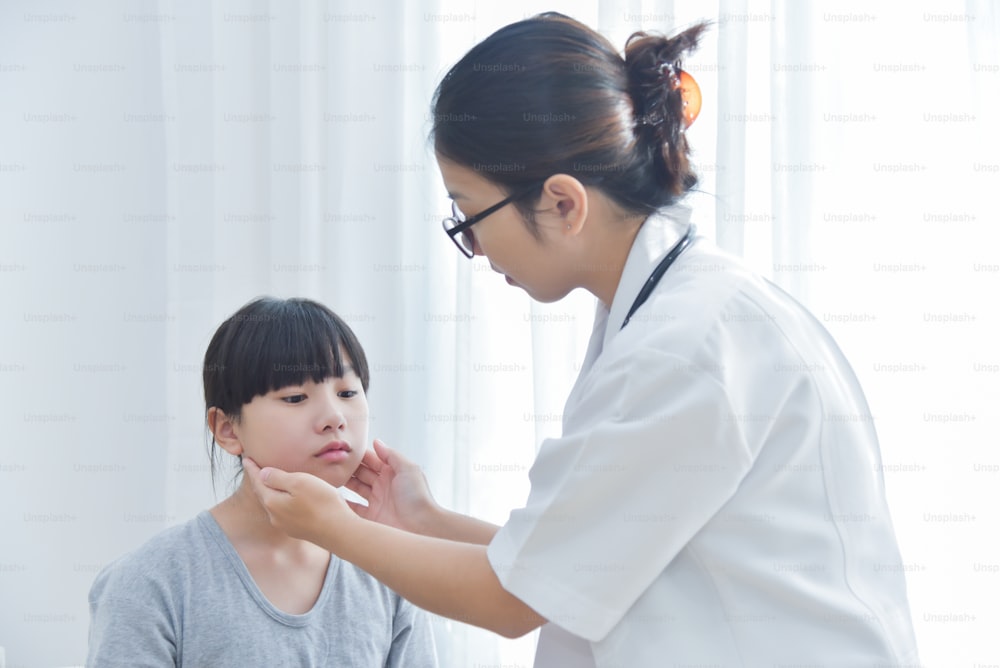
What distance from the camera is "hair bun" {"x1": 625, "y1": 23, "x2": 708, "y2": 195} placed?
1.18 meters

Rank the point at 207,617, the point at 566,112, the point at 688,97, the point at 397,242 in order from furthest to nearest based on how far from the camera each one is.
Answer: the point at 397,242 → the point at 207,617 → the point at 688,97 → the point at 566,112

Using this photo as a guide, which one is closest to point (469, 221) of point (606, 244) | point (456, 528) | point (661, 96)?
point (606, 244)

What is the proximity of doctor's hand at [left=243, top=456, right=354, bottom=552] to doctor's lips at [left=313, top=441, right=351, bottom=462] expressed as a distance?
0.81 feet

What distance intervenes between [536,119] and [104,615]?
93 centimetres

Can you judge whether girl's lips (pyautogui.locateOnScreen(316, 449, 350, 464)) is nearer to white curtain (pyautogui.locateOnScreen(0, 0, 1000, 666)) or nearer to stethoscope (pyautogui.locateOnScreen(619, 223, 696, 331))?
white curtain (pyautogui.locateOnScreen(0, 0, 1000, 666))

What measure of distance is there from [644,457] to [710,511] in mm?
89

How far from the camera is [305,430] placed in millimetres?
1449

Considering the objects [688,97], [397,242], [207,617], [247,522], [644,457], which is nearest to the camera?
[644,457]

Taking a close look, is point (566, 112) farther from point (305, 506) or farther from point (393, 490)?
point (393, 490)

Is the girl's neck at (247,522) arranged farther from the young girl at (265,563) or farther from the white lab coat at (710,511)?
the white lab coat at (710,511)

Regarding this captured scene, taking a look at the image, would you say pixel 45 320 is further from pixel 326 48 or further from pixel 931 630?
pixel 931 630

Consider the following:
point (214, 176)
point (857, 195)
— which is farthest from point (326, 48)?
point (857, 195)

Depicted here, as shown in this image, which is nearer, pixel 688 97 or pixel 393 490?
pixel 688 97

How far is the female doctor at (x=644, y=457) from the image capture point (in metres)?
0.97
